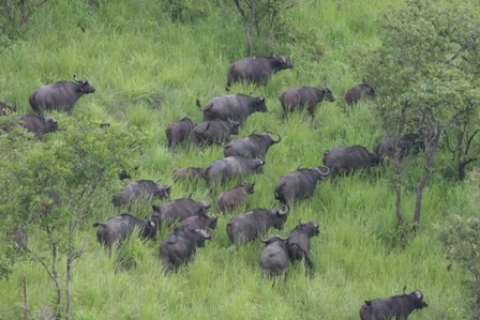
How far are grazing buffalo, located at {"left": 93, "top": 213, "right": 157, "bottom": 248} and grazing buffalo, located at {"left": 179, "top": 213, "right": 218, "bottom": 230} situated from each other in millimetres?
514

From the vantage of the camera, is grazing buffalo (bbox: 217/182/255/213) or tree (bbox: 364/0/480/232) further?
grazing buffalo (bbox: 217/182/255/213)

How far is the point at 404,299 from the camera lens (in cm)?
1398

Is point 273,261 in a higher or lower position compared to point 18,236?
lower

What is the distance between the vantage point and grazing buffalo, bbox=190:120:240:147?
59.6 ft

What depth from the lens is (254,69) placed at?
20391mm

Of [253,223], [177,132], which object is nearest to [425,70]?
[253,223]

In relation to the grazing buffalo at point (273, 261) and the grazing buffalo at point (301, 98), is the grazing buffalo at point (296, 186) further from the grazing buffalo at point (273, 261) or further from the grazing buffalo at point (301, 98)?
the grazing buffalo at point (301, 98)

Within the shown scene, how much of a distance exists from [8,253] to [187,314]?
2600mm

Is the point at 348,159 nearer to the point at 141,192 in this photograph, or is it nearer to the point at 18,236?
the point at 141,192

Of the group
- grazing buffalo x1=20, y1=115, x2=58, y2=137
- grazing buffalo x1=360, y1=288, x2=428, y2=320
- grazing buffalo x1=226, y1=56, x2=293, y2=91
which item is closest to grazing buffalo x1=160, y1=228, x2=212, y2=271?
grazing buffalo x1=360, y1=288, x2=428, y2=320

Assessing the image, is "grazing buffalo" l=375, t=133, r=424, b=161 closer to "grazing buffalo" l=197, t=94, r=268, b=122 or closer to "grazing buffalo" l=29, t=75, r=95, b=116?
"grazing buffalo" l=197, t=94, r=268, b=122

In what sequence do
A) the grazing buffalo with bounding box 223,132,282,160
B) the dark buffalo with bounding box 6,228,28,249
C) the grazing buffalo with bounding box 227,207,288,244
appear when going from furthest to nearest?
the grazing buffalo with bounding box 223,132,282,160, the grazing buffalo with bounding box 227,207,288,244, the dark buffalo with bounding box 6,228,28,249

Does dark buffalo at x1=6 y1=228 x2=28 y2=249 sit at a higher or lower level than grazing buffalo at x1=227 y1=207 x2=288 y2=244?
higher

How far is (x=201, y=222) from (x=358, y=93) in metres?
5.65
